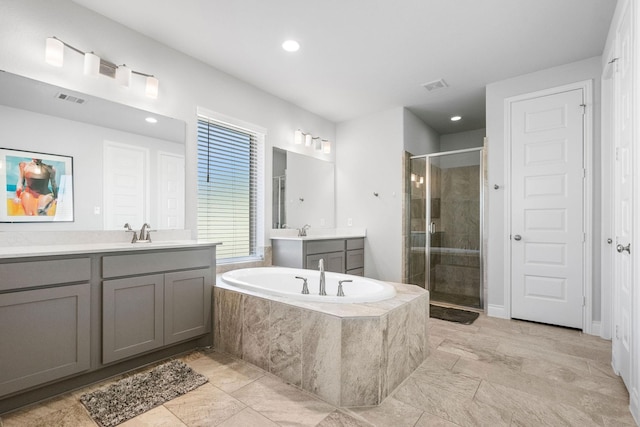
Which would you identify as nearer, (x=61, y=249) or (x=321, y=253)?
(x=61, y=249)

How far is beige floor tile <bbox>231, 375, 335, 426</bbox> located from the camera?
167cm

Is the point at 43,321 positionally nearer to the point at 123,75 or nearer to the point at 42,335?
the point at 42,335

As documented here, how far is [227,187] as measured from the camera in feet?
11.2

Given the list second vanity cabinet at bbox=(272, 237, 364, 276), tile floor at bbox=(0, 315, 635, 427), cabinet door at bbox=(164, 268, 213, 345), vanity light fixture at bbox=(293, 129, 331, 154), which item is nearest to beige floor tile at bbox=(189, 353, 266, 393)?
tile floor at bbox=(0, 315, 635, 427)

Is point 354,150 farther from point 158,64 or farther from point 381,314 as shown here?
point 381,314

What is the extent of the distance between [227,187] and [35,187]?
5.27ft

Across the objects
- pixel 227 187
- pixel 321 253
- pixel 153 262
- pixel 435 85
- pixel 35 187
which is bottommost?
pixel 321 253

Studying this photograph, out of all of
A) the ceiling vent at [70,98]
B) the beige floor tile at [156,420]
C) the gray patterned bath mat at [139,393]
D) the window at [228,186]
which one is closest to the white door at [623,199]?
the beige floor tile at [156,420]

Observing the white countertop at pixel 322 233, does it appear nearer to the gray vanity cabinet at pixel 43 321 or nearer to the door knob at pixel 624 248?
the gray vanity cabinet at pixel 43 321

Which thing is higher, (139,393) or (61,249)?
(61,249)

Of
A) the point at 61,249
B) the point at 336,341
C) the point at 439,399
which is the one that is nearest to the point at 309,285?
the point at 336,341

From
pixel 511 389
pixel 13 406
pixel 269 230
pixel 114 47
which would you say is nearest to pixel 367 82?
pixel 269 230

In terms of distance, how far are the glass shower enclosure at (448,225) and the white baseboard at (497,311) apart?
0.20 meters

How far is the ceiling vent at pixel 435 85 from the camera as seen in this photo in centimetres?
355
